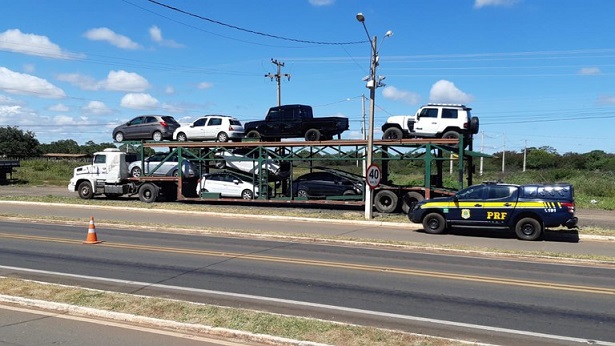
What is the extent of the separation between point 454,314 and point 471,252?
650 centimetres

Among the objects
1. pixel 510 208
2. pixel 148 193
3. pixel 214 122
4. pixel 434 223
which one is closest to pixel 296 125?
pixel 214 122

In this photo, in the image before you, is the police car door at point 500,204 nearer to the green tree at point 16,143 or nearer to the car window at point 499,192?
the car window at point 499,192

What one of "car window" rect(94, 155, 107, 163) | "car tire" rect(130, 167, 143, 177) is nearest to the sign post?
"car tire" rect(130, 167, 143, 177)

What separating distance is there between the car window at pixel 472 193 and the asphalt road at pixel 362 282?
453 cm

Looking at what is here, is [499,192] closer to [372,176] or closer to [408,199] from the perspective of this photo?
[372,176]

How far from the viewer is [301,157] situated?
25.9 metres

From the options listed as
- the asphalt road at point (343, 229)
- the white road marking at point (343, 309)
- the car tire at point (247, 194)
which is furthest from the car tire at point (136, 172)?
the white road marking at point (343, 309)

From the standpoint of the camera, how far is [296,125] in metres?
25.8

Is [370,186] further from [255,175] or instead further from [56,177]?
[56,177]

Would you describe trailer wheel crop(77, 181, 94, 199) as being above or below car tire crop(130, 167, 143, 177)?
below

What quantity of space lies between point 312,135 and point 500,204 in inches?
432

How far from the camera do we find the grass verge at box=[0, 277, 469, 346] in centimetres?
580

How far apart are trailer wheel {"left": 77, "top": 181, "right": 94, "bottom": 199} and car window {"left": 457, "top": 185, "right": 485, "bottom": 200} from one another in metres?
21.6

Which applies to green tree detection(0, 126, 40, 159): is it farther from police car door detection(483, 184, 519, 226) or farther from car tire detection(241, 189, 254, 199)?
police car door detection(483, 184, 519, 226)
